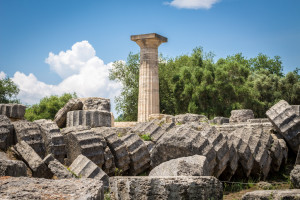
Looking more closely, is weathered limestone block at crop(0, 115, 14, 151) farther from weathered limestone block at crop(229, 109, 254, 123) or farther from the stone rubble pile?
weathered limestone block at crop(229, 109, 254, 123)

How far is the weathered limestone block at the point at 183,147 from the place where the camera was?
6.94 m

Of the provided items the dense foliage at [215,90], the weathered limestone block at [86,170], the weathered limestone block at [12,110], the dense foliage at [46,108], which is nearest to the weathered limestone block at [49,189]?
the weathered limestone block at [86,170]

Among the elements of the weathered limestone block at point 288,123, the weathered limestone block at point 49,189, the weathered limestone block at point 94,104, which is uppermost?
the weathered limestone block at point 94,104

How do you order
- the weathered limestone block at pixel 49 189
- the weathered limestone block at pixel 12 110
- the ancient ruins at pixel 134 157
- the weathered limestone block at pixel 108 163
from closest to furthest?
the weathered limestone block at pixel 49 189 < the ancient ruins at pixel 134 157 < the weathered limestone block at pixel 108 163 < the weathered limestone block at pixel 12 110

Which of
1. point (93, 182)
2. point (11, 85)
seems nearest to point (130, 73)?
point (11, 85)

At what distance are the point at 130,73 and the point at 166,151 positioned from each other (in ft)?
91.7

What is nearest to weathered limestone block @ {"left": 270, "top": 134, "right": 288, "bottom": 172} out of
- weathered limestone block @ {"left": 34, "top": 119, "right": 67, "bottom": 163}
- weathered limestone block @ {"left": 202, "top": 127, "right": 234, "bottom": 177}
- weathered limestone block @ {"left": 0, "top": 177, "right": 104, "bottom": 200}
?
weathered limestone block @ {"left": 202, "top": 127, "right": 234, "bottom": 177}

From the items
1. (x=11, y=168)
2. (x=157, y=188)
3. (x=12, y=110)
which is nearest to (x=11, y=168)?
(x=11, y=168)

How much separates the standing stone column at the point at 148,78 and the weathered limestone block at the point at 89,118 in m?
12.1

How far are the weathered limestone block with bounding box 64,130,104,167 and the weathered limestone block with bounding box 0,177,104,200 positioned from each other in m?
3.41

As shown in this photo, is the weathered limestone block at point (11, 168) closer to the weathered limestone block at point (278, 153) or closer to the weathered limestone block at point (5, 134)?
the weathered limestone block at point (5, 134)

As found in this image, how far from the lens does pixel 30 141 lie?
7.16 metres

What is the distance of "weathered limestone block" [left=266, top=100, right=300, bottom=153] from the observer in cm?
913

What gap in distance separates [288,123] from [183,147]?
3634mm
